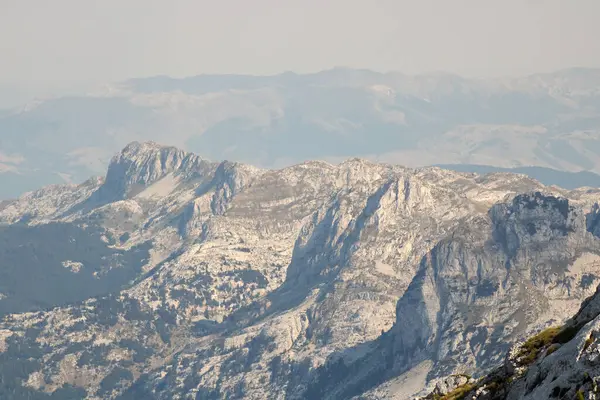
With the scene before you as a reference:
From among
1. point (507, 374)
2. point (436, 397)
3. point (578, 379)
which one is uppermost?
point (578, 379)

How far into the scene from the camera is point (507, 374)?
410 ft

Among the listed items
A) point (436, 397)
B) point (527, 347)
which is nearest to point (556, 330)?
point (527, 347)

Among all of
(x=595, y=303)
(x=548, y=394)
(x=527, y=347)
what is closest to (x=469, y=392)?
(x=527, y=347)

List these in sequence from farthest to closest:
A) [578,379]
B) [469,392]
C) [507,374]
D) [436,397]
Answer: [436,397]
[469,392]
[507,374]
[578,379]

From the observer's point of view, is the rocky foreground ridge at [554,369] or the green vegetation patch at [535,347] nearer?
the rocky foreground ridge at [554,369]

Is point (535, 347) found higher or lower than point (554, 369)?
lower

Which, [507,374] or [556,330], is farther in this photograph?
[556,330]

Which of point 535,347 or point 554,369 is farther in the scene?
point 535,347

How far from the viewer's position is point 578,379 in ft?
318

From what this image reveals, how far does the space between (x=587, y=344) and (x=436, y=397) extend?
6249cm

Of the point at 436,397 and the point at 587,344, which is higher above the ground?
the point at 587,344

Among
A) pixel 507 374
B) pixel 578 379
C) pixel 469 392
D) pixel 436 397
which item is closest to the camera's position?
pixel 578 379

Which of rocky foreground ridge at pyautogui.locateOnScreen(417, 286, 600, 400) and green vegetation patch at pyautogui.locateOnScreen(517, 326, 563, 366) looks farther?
green vegetation patch at pyautogui.locateOnScreen(517, 326, 563, 366)

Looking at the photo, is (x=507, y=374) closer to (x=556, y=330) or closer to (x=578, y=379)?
(x=556, y=330)
